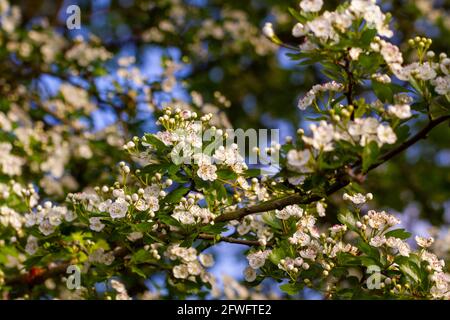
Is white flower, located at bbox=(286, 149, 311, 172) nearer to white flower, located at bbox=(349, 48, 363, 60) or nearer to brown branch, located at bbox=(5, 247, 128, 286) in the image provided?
white flower, located at bbox=(349, 48, 363, 60)

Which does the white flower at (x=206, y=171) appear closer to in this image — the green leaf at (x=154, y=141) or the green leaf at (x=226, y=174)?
the green leaf at (x=226, y=174)

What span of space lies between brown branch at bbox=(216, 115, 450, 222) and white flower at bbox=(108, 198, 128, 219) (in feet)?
1.40

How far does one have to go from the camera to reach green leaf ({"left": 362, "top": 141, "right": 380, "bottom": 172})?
2230 mm

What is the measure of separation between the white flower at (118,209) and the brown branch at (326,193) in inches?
16.8

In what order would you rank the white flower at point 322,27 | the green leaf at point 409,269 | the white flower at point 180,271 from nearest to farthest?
the white flower at point 322,27 → the green leaf at point 409,269 → the white flower at point 180,271

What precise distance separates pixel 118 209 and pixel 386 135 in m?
1.16

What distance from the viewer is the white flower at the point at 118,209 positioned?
8.69 ft

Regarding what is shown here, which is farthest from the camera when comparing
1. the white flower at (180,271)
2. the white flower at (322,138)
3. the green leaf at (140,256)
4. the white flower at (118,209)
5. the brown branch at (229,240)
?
the white flower at (180,271)

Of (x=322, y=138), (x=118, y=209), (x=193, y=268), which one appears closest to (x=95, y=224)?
(x=118, y=209)

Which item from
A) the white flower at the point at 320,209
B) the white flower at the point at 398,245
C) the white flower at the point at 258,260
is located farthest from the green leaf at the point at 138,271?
the white flower at the point at 398,245

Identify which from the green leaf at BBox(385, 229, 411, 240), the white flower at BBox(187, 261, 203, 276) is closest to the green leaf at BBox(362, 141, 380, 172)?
the green leaf at BBox(385, 229, 411, 240)

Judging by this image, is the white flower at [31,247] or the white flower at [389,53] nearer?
the white flower at [389,53]
